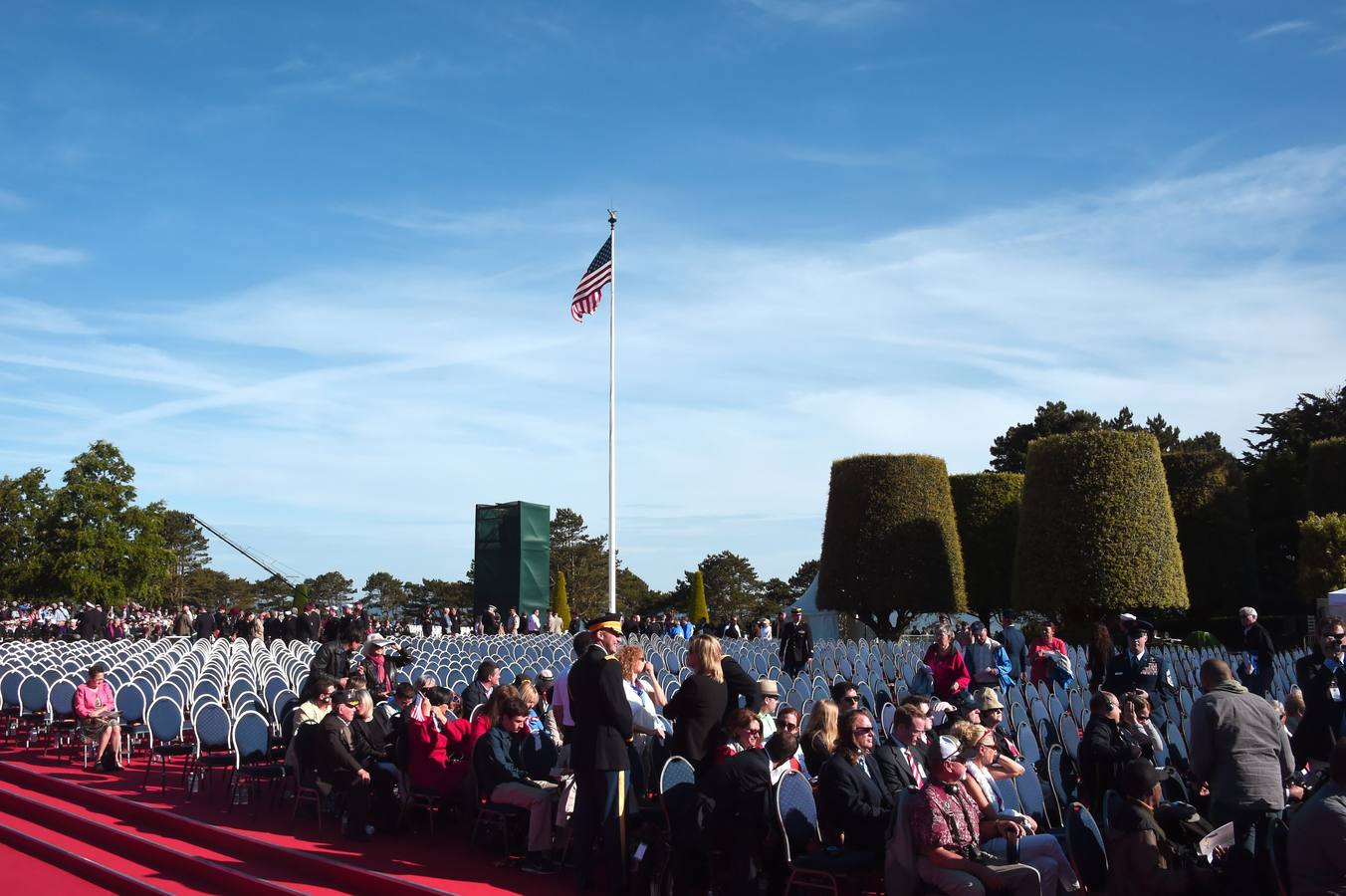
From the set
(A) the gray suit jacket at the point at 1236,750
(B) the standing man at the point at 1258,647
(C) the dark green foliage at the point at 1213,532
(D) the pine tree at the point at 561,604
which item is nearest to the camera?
(A) the gray suit jacket at the point at 1236,750

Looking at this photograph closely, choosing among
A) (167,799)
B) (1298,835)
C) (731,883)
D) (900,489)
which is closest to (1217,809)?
(1298,835)

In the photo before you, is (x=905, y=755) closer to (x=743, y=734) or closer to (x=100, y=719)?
(x=743, y=734)

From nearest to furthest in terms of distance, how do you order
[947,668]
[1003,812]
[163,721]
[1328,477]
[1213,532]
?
1. [1003,812]
2. [163,721]
3. [947,668]
4. [1328,477]
5. [1213,532]

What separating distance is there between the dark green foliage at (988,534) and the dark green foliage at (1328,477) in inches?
320

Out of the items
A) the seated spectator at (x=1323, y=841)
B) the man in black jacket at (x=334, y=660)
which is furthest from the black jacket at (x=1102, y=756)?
the man in black jacket at (x=334, y=660)

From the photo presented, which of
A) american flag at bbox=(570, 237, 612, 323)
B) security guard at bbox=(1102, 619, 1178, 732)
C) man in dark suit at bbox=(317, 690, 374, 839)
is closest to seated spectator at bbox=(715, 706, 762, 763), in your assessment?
man in dark suit at bbox=(317, 690, 374, 839)

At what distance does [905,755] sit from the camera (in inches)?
292

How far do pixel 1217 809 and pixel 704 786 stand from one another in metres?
2.78

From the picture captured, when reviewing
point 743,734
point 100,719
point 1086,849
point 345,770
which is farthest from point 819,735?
point 100,719

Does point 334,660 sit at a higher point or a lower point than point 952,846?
higher

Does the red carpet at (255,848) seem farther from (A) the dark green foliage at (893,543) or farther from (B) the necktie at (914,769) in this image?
(A) the dark green foliage at (893,543)

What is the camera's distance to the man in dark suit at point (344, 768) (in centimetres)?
888

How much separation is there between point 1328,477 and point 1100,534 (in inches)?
387

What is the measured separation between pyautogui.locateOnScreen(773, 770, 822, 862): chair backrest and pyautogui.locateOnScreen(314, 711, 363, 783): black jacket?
3.76 m
